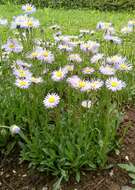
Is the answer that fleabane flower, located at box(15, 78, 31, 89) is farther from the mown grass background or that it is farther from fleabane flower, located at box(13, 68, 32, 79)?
the mown grass background

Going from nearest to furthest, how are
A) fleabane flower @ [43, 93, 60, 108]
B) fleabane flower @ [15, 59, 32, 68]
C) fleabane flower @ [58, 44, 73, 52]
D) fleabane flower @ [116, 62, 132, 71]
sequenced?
fleabane flower @ [43, 93, 60, 108] → fleabane flower @ [116, 62, 132, 71] → fleabane flower @ [15, 59, 32, 68] → fleabane flower @ [58, 44, 73, 52]

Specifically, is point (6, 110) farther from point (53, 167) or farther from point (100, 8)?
point (100, 8)

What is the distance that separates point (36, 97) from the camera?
126 inches

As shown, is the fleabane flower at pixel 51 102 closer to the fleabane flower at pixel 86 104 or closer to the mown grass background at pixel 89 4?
the fleabane flower at pixel 86 104

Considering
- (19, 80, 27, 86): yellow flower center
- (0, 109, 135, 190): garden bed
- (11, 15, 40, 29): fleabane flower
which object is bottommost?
(0, 109, 135, 190): garden bed

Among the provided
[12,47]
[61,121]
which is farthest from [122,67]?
[12,47]

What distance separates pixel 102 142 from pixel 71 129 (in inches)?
8.5

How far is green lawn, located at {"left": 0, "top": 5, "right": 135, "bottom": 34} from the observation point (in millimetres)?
8141

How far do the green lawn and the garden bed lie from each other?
4439mm

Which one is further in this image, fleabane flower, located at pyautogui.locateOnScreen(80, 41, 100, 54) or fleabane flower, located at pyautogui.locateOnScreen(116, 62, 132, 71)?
fleabane flower, located at pyautogui.locateOnScreen(80, 41, 100, 54)

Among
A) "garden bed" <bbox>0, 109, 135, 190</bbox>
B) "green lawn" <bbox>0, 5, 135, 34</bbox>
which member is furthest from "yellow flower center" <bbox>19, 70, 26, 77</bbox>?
"green lawn" <bbox>0, 5, 135, 34</bbox>

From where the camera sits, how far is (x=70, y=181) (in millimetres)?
3059

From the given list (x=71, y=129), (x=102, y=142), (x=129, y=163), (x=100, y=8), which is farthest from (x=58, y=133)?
(x=100, y=8)

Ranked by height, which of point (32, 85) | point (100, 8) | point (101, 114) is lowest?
point (100, 8)
